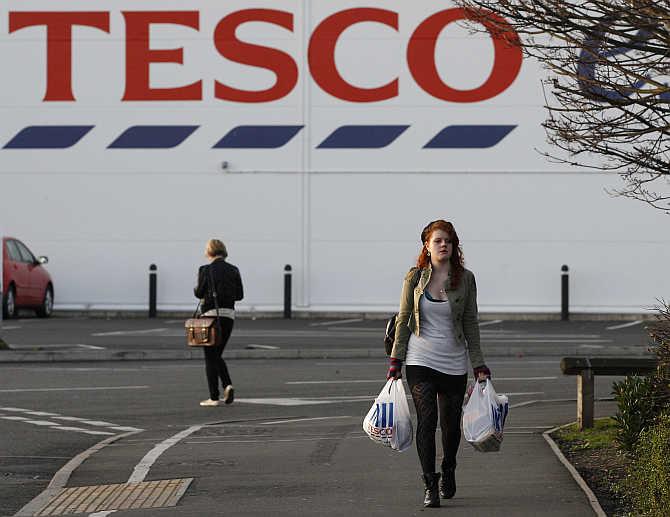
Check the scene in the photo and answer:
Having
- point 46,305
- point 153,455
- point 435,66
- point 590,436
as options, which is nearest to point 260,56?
point 435,66

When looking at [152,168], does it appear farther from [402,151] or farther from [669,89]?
[669,89]

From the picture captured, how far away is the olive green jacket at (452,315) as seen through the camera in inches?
370

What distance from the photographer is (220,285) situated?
16078 mm

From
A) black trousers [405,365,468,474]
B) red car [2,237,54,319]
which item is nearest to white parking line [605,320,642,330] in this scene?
red car [2,237,54,319]

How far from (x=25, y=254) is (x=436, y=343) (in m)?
21.6

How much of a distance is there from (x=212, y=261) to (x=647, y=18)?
777cm

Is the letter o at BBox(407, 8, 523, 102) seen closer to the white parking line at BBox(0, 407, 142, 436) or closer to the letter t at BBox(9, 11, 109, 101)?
the letter t at BBox(9, 11, 109, 101)

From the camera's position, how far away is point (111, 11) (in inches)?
1272

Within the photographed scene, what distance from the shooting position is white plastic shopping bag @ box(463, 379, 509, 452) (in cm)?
925

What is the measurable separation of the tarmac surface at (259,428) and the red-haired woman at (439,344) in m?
0.40

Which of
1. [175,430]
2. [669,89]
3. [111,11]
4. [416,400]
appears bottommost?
[175,430]

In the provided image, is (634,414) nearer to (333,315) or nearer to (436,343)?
(436,343)

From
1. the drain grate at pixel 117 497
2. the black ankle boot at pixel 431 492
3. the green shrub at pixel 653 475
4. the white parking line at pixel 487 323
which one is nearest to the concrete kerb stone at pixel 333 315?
the white parking line at pixel 487 323

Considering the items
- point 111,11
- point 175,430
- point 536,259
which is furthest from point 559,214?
point 175,430
